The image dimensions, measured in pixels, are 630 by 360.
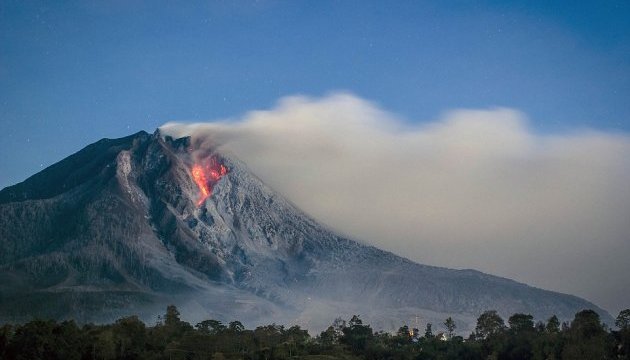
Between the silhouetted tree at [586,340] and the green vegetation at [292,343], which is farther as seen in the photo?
the silhouetted tree at [586,340]

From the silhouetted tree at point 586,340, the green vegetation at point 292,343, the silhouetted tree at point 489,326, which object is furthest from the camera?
the silhouetted tree at point 489,326

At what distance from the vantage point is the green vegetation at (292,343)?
10025 cm

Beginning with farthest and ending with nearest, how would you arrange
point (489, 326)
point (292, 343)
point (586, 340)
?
point (489, 326) → point (292, 343) → point (586, 340)

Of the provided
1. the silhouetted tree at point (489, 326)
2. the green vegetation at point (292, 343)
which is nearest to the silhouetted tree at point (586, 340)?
the green vegetation at point (292, 343)

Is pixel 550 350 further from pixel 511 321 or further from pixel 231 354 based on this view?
pixel 231 354

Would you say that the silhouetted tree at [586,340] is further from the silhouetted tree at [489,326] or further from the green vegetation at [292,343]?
the silhouetted tree at [489,326]

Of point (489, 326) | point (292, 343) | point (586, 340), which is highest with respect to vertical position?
point (489, 326)

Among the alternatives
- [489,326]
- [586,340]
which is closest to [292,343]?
[489,326]

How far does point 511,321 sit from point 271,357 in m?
46.3

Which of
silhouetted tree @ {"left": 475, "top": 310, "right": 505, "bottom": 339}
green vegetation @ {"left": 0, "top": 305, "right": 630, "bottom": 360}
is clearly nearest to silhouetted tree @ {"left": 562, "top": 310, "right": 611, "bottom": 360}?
green vegetation @ {"left": 0, "top": 305, "right": 630, "bottom": 360}

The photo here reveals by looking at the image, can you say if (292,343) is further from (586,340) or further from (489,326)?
(586,340)

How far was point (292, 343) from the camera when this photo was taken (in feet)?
419

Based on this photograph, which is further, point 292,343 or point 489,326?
point 489,326

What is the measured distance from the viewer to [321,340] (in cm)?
14838
